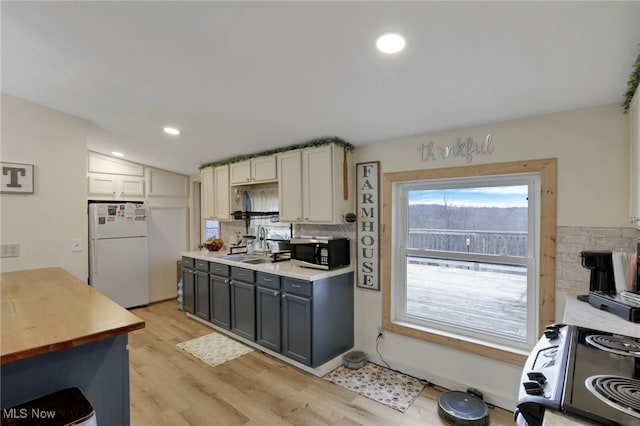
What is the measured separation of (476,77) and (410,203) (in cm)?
140

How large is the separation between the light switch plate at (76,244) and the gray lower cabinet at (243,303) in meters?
1.57

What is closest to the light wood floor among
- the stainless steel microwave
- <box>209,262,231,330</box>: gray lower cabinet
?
<box>209,262,231,330</box>: gray lower cabinet

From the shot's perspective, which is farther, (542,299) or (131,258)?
(131,258)

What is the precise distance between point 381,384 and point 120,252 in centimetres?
407

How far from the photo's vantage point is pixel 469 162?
2.52 meters

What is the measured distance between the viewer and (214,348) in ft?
11.2

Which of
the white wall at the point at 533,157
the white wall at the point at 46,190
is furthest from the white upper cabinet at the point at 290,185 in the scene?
the white wall at the point at 46,190

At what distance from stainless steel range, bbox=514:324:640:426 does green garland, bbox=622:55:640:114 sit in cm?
131

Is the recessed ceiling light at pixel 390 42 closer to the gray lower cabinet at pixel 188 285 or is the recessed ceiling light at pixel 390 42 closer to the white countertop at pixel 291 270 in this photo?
the white countertop at pixel 291 270

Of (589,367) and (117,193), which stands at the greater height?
(117,193)

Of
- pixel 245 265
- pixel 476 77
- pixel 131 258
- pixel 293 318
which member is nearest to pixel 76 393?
pixel 293 318

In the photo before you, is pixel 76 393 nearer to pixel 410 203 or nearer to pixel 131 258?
pixel 410 203

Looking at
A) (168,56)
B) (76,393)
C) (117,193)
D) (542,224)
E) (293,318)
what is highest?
(168,56)

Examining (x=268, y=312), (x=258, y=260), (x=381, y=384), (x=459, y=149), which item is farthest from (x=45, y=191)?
(x=459, y=149)
